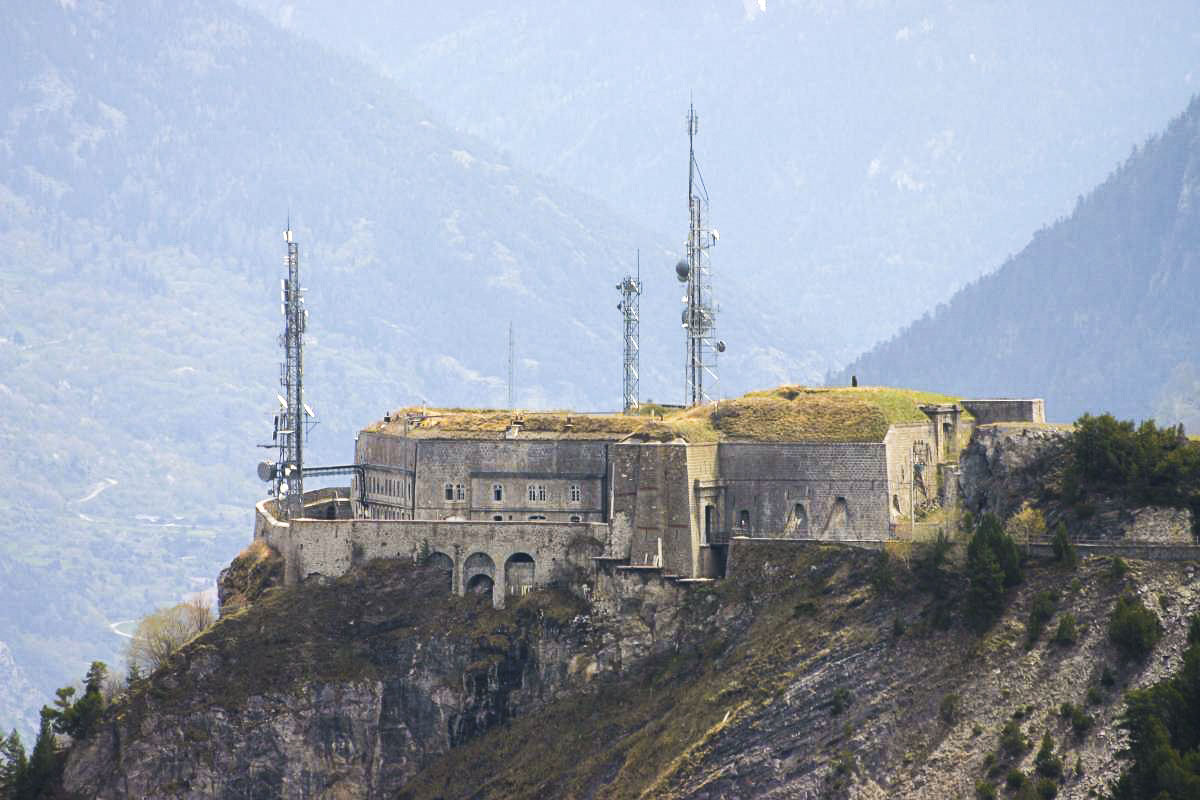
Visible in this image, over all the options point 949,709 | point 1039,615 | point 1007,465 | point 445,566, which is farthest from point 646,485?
point 1039,615

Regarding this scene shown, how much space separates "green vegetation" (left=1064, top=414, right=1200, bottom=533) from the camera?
124 m

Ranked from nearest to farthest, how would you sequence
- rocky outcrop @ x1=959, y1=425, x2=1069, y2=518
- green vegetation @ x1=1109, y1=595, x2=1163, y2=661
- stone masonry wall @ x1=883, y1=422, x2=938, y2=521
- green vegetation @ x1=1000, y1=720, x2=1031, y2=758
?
green vegetation @ x1=1000, y1=720, x2=1031, y2=758
green vegetation @ x1=1109, y1=595, x2=1163, y2=661
rocky outcrop @ x1=959, y1=425, x2=1069, y2=518
stone masonry wall @ x1=883, y1=422, x2=938, y2=521

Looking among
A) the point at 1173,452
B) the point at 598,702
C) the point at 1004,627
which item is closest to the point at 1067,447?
the point at 1173,452

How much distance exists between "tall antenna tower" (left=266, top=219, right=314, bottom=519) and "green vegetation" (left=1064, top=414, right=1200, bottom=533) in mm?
51742

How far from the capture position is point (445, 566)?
142250 mm

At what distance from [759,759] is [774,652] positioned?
7107 millimetres

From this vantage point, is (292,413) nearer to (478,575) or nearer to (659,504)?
(478,575)

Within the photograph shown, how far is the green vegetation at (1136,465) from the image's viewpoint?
4879 inches

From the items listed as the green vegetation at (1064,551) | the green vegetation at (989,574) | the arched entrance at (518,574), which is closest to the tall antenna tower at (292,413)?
the arched entrance at (518,574)

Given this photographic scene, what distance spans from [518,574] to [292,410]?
27146mm

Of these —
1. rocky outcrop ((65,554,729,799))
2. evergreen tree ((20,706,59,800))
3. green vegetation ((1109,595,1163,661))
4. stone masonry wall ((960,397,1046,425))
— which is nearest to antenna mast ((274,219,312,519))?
rocky outcrop ((65,554,729,799))

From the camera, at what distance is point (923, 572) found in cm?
12338

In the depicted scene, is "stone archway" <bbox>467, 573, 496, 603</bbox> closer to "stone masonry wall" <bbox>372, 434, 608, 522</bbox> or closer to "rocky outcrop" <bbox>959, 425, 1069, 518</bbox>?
"stone masonry wall" <bbox>372, 434, 608, 522</bbox>

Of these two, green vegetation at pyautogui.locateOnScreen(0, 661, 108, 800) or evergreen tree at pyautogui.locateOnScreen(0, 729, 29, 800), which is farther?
green vegetation at pyautogui.locateOnScreen(0, 661, 108, 800)
